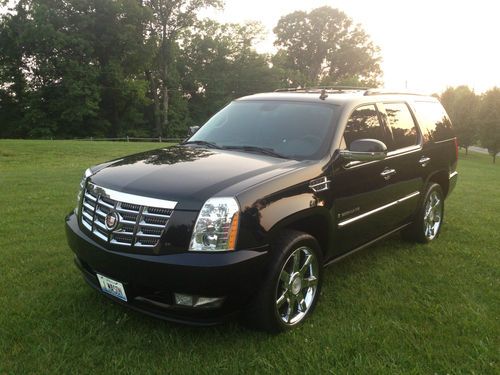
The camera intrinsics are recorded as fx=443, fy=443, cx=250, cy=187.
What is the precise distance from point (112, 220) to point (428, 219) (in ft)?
13.2

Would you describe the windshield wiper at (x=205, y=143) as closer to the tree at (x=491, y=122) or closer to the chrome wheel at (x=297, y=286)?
the chrome wheel at (x=297, y=286)

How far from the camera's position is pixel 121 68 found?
38.3m

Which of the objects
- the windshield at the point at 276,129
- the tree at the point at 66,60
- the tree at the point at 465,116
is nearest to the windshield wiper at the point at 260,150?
the windshield at the point at 276,129

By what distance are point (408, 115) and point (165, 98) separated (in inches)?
1555

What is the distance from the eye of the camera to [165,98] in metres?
42.5

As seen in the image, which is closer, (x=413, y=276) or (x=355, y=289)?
(x=355, y=289)

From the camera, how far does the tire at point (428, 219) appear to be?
17.3 ft

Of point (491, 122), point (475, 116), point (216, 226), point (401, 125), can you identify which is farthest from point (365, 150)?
point (475, 116)

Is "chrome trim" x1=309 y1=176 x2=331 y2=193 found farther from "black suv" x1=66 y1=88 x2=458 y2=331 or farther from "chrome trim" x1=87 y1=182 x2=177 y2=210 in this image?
"chrome trim" x1=87 y1=182 x2=177 y2=210

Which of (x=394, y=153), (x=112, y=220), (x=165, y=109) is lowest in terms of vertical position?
(x=112, y=220)

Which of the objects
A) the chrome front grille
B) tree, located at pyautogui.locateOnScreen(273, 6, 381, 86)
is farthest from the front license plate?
tree, located at pyautogui.locateOnScreen(273, 6, 381, 86)

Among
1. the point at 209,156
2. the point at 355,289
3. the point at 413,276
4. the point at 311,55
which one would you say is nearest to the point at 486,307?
the point at 413,276

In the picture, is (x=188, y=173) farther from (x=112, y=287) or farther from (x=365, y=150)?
(x=365, y=150)

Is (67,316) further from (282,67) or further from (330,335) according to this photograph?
(282,67)
